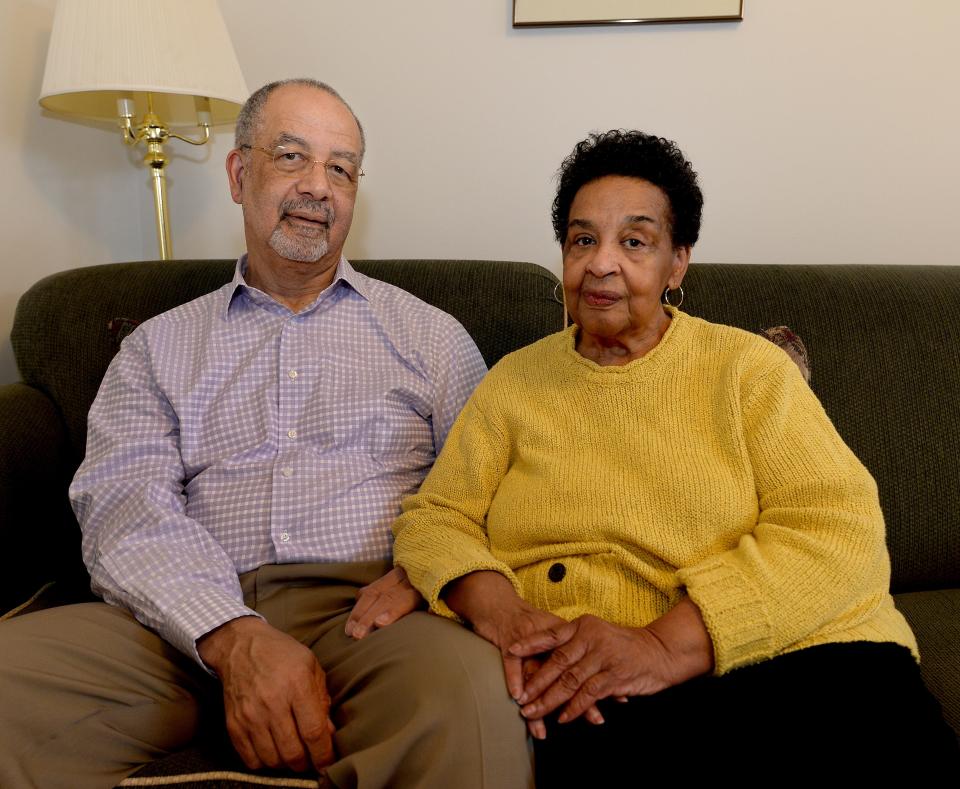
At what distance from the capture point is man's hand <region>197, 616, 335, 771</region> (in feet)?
3.60

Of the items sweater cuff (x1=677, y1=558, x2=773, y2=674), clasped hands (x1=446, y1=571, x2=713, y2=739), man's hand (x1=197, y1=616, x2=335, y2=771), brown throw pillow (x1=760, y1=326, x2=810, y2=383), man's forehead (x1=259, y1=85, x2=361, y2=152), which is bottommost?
man's hand (x1=197, y1=616, x2=335, y2=771)

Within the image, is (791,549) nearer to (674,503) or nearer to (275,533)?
(674,503)

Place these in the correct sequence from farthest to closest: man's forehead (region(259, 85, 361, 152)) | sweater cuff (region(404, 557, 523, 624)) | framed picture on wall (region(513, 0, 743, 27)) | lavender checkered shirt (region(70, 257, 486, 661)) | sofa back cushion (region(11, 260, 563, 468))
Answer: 1. framed picture on wall (region(513, 0, 743, 27))
2. sofa back cushion (region(11, 260, 563, 468))
3. man's forehead (region(259, 85, 361, 152))
4. lavender checkered shirt (region(70, 257, 486, 661))
5. sweater cuff (region(404, 557, 523, 624))

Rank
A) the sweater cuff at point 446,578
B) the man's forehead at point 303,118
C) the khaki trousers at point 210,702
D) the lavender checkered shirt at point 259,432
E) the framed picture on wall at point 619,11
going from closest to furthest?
the khaki trousers at point 210,702
the sweater cuff at point 446,578
the lavender checkered shirt at point 259,432
the man's forehead at point 303,118
the framed picture on wall at point 619,11

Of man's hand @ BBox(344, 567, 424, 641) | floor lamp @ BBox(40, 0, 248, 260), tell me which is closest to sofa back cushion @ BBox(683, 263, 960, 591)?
man's hand @ BBox(344, 567, 424, 641)

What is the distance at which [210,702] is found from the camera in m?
1.27

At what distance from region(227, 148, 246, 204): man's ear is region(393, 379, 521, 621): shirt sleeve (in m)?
0.72

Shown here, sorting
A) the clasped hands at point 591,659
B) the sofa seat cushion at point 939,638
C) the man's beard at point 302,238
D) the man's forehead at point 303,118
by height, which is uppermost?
the man's forehead at point 303,118

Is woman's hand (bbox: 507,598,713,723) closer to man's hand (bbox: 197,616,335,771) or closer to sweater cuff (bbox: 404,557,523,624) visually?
sweater cuff (bbox: 404,557,523,624)

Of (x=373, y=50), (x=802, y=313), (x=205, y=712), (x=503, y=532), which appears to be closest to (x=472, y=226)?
(x=373, y=50)

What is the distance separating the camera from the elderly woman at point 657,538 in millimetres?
1034

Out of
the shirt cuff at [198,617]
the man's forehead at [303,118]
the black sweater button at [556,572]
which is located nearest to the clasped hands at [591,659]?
the black sweater button at [556,572]

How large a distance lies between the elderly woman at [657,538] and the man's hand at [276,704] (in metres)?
0.21

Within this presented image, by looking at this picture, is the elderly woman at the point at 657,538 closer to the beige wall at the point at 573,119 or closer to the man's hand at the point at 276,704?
the man's hand at the point at 276,704
